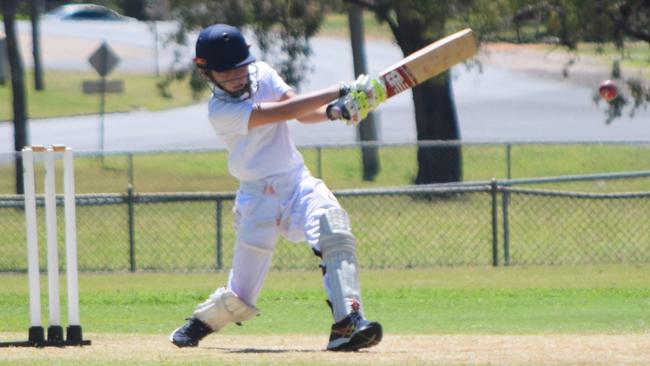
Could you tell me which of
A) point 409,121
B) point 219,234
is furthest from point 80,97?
point 219,234

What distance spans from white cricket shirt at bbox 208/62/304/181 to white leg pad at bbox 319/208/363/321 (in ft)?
1.70

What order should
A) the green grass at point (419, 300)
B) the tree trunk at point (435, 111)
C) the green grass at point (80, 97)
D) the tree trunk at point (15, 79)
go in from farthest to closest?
1. the green grass at point (80, 97)
2. the tree trunk at point (435, 111)
3. the tree trunk at point (15, 79)
4. the green grass at point (419, 300)

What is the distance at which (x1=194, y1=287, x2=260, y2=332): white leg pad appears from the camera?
910 centimetres

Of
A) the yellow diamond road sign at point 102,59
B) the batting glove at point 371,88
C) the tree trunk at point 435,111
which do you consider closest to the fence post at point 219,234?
the tree trunk at point 435,111

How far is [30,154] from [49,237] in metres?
0.52

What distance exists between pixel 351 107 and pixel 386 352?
1.39 meters

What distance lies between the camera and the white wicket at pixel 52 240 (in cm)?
883

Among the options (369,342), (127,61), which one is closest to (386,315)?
(369,342)

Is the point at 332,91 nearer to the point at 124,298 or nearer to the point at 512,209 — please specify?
the point at 124,298

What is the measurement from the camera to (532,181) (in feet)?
55.3

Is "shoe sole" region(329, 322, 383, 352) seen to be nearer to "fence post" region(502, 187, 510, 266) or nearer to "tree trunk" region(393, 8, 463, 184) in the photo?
"fence post" region(502, 187, 510, 266)

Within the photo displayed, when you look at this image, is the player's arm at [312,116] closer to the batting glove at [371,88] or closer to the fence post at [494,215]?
the batting glove at [371,88]

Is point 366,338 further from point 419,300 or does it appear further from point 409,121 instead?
point 409,121

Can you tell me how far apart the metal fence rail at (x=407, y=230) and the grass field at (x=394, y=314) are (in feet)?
2.02
